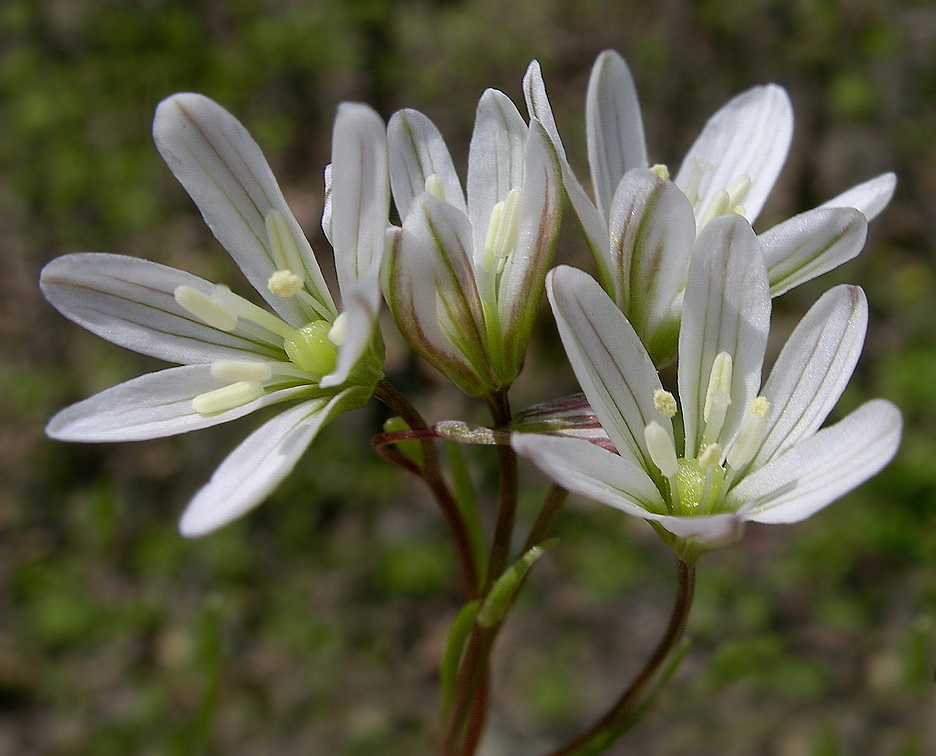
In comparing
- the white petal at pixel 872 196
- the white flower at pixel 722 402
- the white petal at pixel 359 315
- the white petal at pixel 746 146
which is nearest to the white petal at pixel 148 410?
the white petal at pixel 359 315

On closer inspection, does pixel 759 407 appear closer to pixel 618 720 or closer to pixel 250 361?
pixel 618 720

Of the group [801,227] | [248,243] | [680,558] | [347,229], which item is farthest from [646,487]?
[248,243]

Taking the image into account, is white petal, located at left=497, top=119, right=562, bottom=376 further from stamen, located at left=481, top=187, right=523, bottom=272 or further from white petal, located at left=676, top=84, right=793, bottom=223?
white petal, located at left=676, top=84, right=793, bottom=223

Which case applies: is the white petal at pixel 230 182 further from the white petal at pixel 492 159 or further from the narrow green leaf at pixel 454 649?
the narrow green leaf at pixel 454 649

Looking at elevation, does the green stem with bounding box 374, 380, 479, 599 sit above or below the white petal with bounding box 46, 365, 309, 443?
below

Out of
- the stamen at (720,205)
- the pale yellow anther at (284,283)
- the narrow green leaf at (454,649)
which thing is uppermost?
the pale yellow anther at (284,283)

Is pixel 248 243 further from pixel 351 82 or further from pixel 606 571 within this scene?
pixel 351 82

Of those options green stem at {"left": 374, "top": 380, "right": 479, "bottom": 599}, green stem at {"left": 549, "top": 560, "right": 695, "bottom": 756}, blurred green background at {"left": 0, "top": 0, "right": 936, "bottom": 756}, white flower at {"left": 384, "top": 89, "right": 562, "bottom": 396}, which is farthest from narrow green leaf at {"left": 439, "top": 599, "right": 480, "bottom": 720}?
blurred green background at {"left": 0, "top": 0, "right": 936, "bottom": 756}
